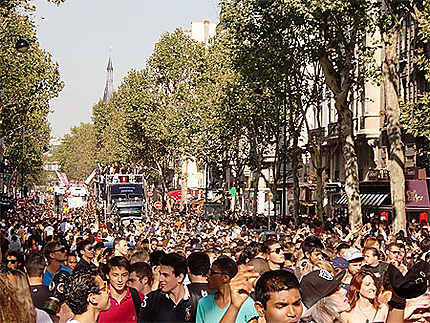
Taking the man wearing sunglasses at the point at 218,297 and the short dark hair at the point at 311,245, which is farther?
the short dark hair at the point at 311,245

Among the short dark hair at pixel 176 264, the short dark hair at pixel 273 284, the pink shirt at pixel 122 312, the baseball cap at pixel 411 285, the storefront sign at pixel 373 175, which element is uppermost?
the storefront sign at pixel 373 175

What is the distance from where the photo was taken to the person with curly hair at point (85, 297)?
633 centimetres

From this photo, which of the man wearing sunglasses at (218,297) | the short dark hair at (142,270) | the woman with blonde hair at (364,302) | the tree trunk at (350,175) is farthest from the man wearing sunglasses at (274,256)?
the tree trunk at (350,175)

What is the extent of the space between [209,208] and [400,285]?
49569 millimetres

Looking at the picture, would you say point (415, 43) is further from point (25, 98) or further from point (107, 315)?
point (107, 315)

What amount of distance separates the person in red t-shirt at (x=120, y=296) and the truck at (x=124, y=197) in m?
38.0

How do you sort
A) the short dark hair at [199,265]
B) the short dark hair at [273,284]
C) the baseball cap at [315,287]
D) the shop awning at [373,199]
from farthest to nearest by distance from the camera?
the shop awning at [373,199], the short dark hair at [199,265], the baseball cap at [315,287], the short dark hair at [273,284]

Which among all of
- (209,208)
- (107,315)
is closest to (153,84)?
(209,208)

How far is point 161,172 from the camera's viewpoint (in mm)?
81938

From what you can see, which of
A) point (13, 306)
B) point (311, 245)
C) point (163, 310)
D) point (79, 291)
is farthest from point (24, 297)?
point (311, 245)

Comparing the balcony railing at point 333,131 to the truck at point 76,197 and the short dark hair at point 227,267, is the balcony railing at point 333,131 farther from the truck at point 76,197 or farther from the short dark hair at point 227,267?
the short dark hair at point 227,267

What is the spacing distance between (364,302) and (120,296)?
7.66 feet

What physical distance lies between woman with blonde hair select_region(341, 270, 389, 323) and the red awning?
31790 millimetres

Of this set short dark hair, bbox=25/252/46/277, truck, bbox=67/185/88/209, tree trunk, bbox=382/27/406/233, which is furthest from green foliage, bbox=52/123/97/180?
short dark hair, bbox=25/252/46/277
